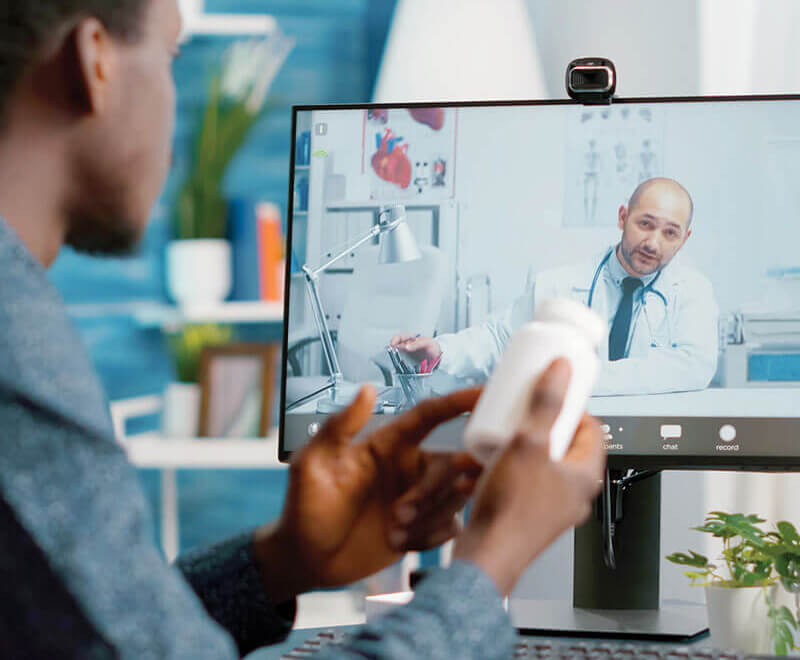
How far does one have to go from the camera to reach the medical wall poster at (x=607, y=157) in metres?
0.95

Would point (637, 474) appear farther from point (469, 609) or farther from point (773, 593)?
point (469, 609)

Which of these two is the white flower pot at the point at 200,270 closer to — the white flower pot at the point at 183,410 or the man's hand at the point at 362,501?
the white flower pot at the point at 183,410

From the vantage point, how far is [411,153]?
979mm

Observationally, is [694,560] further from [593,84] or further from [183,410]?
[183,410]

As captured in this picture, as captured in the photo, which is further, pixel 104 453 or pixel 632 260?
pixel 632 260

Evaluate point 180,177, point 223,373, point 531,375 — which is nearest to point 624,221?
point 531,375

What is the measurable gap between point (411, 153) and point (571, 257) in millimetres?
189

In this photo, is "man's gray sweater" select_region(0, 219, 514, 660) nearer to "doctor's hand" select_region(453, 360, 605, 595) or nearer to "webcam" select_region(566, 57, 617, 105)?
"doctor's hand" select_region(453, 360, 605, 595)

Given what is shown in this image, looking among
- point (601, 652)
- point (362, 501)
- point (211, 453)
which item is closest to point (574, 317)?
point (362, 501)

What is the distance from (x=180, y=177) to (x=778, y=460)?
1718 mm

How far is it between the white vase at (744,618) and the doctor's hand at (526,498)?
0.43m

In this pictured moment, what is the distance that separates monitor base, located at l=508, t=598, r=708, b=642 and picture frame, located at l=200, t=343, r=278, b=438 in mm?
1147

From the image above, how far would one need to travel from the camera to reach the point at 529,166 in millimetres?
964

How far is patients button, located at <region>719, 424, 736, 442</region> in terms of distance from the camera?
911 millimetres
